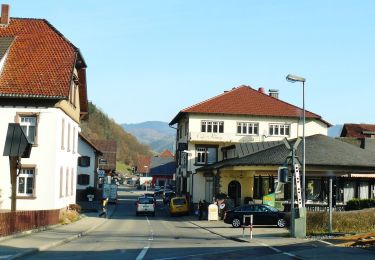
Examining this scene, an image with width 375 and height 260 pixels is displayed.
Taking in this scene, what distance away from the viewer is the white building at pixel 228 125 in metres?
68.4

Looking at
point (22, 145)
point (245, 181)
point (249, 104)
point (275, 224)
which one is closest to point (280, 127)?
point (249, 104)

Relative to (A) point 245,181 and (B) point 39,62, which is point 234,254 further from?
(A) point 245,181

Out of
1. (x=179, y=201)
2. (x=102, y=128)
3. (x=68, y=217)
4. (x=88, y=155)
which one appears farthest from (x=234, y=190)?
(x=102, y=128)

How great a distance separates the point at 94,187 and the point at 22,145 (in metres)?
52.8

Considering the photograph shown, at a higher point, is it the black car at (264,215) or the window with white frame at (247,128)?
the window with white frame at (247,128)

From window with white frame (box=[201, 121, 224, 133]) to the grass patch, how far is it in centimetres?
3957

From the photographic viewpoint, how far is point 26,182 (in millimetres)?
39281

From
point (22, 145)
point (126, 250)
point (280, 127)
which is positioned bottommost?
point (126, 250)

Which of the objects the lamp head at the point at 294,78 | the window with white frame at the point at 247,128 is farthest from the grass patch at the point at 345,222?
the window with white frame at the point at 247,128

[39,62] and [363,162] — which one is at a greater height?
[39,62]

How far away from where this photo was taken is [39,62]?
1617 inches

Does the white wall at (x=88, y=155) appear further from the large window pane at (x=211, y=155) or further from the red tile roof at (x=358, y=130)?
the red tile roof at (x=358, y=130)

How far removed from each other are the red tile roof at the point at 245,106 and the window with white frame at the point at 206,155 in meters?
4.17

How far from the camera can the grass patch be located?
99.6 feet
